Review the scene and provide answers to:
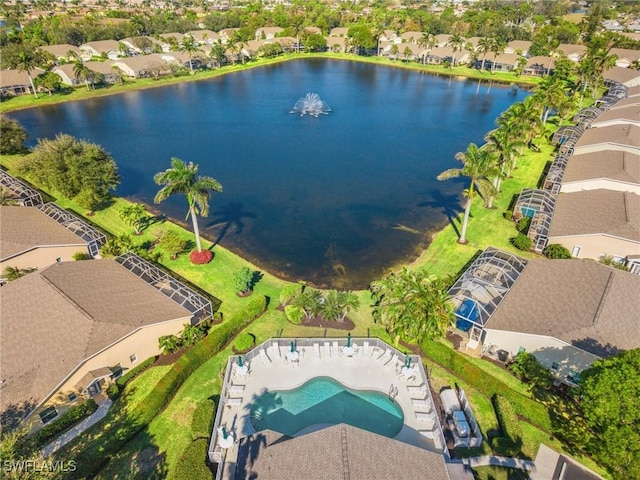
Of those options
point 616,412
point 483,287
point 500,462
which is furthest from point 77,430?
point 483,287

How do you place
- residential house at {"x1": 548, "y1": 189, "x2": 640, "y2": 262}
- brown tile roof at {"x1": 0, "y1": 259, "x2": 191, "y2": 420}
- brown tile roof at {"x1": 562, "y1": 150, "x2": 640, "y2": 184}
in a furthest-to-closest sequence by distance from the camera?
1. brown tile roof at {"x1": 562, "y1": 150, "x2": 640, "y2": 184}
2. residential house at {"x1": 548, "y1": 189, "x2": 640, "y2": 262}
3. brown tile roof at {"x1": 0, "y1": 259, "x2": 191, "y2": 420}

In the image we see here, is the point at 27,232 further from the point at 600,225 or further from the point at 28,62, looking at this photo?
the point at 28,62

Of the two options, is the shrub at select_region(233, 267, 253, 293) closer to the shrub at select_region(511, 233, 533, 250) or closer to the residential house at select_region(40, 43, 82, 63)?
the shrub at select_region(511, 233, 533, 250)

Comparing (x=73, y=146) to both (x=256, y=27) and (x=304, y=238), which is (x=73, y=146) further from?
(x=256, y=27)

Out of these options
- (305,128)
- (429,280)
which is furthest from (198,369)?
(305,128)

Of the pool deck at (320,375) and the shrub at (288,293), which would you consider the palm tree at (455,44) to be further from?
the pool deck at (320,375)

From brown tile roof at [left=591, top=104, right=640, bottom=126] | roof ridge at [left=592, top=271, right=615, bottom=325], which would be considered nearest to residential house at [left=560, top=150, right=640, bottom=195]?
brown tile roof at [left=591, top=104, right=640, bottom=126]
